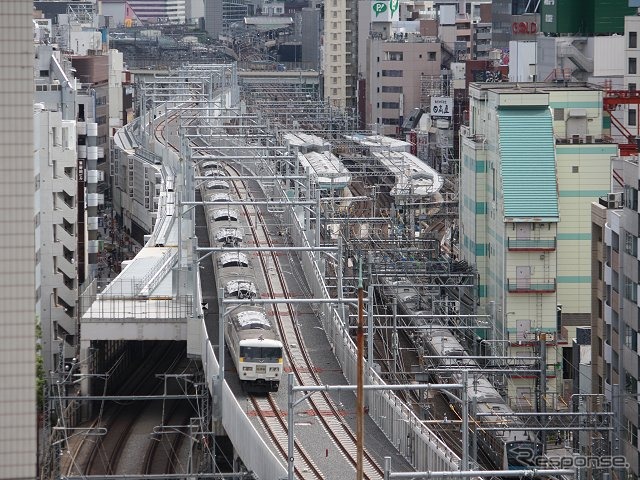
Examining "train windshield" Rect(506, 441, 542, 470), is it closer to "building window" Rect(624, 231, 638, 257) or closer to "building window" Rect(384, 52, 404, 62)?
"building window" Rect(624, 231, 638, 257)

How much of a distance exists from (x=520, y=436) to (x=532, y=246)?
860 centimetres

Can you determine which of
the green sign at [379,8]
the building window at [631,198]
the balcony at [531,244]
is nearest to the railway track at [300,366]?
the balcony at [531,244]

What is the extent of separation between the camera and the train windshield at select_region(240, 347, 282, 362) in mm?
29359

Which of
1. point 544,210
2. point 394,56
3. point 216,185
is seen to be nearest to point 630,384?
point 544,210

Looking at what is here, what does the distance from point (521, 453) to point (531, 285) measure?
30.7 ft

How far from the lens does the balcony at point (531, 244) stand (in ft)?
121

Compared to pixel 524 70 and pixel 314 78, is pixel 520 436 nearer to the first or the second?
pixel 524 70

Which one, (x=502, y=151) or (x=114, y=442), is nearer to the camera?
(x=114, y=442)

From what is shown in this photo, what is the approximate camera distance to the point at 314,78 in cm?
11706

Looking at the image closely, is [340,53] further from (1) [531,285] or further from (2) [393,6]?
(1) [531,285]

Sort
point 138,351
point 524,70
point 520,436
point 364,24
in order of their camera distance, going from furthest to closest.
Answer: point 364,24 → point 524,70 → point 138,351 → point 520,436

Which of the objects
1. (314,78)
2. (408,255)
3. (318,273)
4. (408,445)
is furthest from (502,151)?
(314,78)

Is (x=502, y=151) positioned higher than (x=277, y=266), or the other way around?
(x=502, y=151)

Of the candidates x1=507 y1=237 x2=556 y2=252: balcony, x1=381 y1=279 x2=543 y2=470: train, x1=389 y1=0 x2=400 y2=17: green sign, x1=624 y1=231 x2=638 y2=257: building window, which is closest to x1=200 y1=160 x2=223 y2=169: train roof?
x1=381 y1=279 x2=543 y2=470: train
